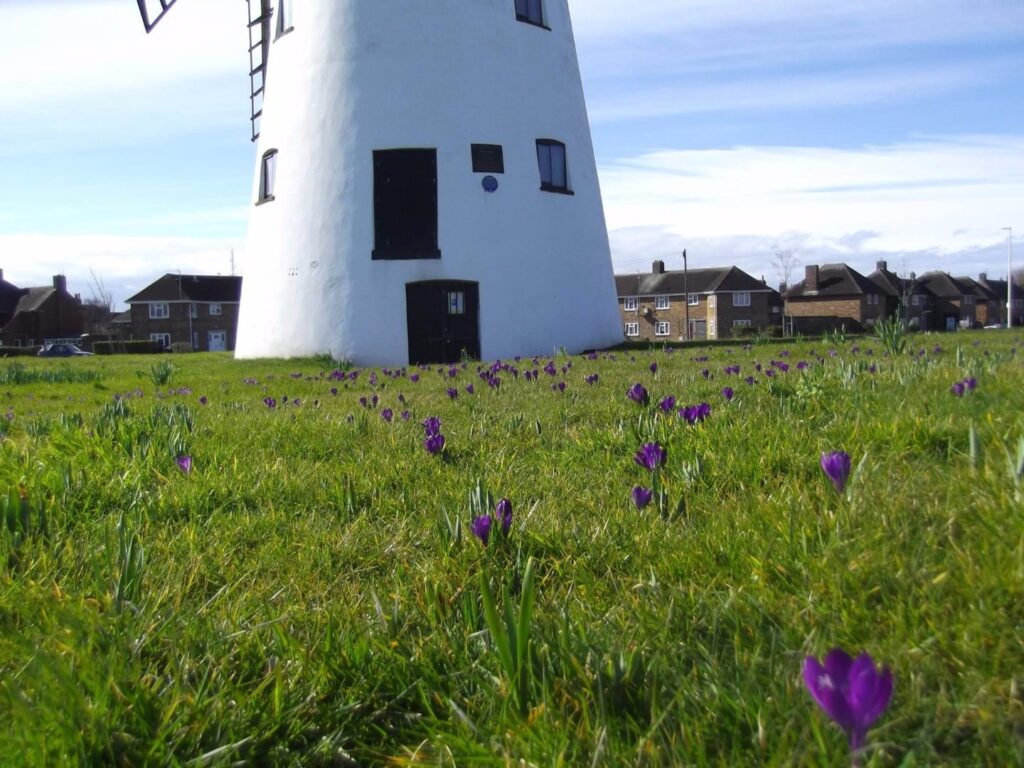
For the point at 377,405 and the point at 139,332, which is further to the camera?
the point at 139,332

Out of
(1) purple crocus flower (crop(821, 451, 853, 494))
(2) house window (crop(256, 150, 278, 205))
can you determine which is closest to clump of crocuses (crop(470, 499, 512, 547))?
(1) purple crocus flower (crop(821, 451, 853, 494))

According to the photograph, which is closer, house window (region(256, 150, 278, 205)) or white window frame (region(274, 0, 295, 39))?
white window frame (region(274, 0, 295, 39))

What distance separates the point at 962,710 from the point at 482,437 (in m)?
3.50

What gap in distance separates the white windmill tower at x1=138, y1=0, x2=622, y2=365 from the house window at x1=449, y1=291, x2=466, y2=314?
0.03 meters

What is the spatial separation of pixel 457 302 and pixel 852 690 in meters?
19.3

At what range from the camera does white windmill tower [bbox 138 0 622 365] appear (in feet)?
64.4

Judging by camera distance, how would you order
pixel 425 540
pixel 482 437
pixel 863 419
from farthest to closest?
pixel 482 437 → pixel 863 419 → pixel 425 540

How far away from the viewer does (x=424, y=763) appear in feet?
5.37

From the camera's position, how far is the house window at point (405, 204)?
19.7m

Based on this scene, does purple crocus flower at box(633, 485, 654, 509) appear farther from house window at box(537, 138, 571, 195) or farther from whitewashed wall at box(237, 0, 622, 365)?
house window at box(537, 138, 571, 195)

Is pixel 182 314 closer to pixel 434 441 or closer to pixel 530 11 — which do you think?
pixel 530 11

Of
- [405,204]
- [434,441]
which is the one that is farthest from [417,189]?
[434,441]

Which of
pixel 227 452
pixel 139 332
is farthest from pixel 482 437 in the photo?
pixel 139 332

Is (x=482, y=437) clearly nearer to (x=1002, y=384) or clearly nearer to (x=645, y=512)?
(x=645, y=512)
